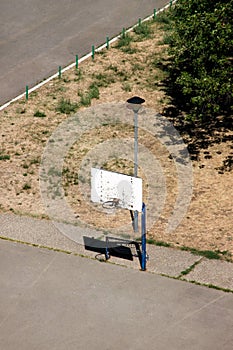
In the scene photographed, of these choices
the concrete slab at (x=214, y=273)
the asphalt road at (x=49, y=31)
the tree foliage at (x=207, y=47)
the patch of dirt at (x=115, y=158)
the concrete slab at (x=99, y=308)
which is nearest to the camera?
the concrete slab at (x=99, y=308)

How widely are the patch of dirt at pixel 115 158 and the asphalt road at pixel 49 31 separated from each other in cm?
146

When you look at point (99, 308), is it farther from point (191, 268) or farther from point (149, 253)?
point (191, 268)

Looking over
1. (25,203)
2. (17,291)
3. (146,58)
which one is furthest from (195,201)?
(146,58)

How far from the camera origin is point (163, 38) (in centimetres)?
4544

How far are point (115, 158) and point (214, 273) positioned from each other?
947 cm

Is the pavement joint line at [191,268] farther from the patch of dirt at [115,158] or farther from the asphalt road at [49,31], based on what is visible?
the asphalt road at [49,31]

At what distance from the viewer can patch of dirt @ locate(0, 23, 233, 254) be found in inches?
1161

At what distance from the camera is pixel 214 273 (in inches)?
1031

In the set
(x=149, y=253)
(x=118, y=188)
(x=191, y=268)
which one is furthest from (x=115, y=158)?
(x=191, y=268)

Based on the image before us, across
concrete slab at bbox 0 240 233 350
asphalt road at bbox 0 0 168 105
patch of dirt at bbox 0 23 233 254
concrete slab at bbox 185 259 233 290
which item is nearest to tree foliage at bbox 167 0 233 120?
patch of dirt at bbox 0 23 233 254

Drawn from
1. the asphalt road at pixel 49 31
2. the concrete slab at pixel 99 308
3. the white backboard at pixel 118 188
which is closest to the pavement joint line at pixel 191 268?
the concrete slab at pixel 99 308

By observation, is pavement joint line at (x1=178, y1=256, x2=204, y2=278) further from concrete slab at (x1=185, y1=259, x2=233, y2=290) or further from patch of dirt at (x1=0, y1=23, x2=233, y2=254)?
patch of dirt at (x1=0, y1=23, x2=233, y2=254)

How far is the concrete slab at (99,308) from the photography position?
23125mm

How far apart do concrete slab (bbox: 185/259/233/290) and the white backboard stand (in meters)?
2.89
